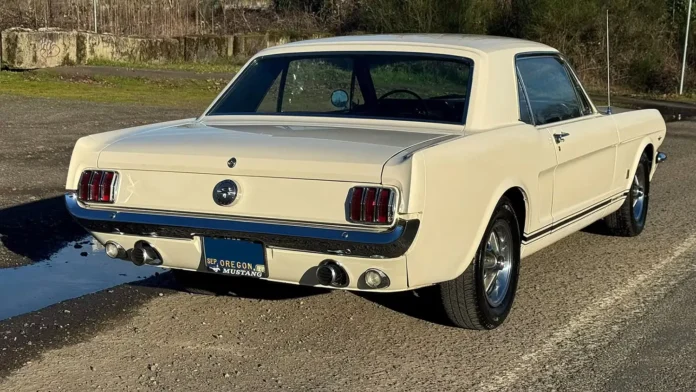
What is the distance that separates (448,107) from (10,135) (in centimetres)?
881

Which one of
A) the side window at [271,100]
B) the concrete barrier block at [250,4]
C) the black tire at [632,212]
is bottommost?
the black tire at [632,212]

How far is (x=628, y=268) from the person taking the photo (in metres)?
6.62

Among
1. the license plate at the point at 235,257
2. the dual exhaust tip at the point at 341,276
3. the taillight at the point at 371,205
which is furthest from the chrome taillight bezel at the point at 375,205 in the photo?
the license plate at the point at 235,257

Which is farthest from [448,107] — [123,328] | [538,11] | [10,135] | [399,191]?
[538,11]

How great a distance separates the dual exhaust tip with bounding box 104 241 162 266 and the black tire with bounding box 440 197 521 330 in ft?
4.69

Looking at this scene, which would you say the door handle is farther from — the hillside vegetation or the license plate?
the hillside vegetation

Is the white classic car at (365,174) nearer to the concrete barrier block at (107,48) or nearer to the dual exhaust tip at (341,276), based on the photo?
the dual exhaust tip at (341,276)

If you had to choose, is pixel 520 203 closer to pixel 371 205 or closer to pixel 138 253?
pixel 371 205

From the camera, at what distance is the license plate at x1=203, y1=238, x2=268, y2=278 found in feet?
15.2

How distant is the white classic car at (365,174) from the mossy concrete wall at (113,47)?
20482mm

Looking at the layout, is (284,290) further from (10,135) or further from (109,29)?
(109,29)

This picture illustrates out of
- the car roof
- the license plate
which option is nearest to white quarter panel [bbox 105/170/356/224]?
the license plate

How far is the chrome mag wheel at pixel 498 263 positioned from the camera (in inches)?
204

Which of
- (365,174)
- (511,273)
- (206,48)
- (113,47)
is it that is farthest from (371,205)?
(206,48)
